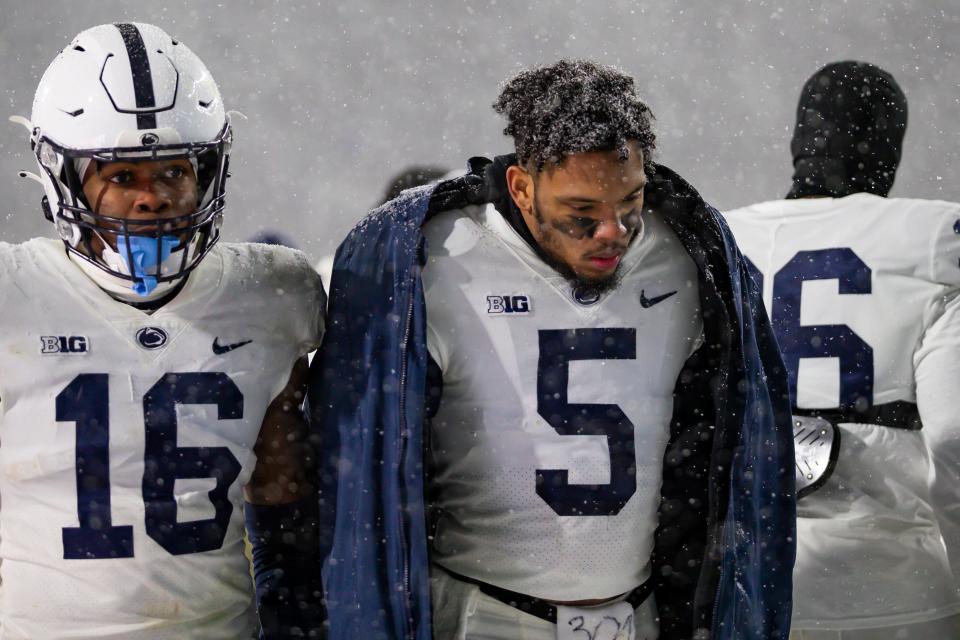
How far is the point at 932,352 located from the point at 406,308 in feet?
3.42

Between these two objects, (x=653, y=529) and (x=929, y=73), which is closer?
(x=653, y=529)

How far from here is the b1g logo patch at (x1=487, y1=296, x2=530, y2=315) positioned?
1686 millimetres

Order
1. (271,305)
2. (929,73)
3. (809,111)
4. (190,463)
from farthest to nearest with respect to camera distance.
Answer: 1. (929,73)
2. (809,111)
3. (271,305)
4. (190,463)

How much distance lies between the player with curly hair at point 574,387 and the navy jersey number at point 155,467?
0.15 meters

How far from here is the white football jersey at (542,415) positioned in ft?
5.48

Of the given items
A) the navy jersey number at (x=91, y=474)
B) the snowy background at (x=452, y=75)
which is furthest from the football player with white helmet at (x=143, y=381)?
the snowy background at (x=452, y=75)

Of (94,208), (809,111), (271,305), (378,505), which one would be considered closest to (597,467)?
(378,505)

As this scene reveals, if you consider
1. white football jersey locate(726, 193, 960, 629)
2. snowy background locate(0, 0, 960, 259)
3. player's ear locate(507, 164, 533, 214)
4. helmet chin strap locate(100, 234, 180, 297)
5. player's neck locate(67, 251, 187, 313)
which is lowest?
white football jersey locate(726, 193, 960, 629)

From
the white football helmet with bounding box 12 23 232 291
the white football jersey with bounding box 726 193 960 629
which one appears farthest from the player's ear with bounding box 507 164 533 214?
the white football jersey with bounding box 726 193 960 629

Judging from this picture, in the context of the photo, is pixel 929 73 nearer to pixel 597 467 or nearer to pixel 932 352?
pixel 932 352

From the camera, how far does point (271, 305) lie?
5.45ft

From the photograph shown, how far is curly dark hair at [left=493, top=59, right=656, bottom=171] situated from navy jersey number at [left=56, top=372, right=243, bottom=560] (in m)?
0.55

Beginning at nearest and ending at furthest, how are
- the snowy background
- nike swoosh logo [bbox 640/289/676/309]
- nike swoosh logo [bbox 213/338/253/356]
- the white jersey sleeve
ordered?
nike swoosh logo [bbox 213/338/253/356] < nike swoosh logo [bbox 640/289/676/309] < the white jersey sleeve < the snowy background

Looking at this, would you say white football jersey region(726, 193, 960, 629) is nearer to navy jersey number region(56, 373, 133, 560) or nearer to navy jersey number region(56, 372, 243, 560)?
navy jersey number region(56, 372, 243, 560)
